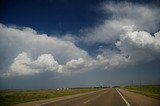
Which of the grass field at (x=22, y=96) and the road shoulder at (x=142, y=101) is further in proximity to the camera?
the grass field at (x=22, y=96)

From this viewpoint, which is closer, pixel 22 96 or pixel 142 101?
pixel 142 101

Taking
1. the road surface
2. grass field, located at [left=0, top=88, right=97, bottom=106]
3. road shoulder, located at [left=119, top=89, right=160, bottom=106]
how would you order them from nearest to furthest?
road shoulder, located at [left=119, top=89, right=160, bottom=106], the road surface, grass field, located at [left=0, top=88, right=97, bottom=106]

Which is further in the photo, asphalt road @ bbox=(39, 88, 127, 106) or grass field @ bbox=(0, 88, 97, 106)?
grass field @ bbox=(0, 88, 97, 106)

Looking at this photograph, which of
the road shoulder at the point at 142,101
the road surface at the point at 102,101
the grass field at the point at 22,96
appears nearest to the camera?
the road shoulder at the point at 142,101

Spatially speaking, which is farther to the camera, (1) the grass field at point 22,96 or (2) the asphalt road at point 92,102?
(1) the grass field at point 22,96

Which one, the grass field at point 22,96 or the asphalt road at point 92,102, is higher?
the grass field at point 22,96

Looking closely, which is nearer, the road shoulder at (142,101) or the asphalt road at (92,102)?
the road shoulder at (142,101)

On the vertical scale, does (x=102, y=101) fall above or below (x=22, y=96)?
below

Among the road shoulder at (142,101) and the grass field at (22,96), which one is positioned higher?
the grass field at (22,96)

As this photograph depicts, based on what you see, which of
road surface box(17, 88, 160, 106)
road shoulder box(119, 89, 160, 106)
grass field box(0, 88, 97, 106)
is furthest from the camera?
grass field box(0, 88, 97, 106)

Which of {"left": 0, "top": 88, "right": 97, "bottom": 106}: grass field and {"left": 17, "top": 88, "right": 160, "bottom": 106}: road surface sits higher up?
{"left": 0, "top": 88, "right": 97, "bottom": 106}: grass field

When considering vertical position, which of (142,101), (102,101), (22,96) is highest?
(22,96)

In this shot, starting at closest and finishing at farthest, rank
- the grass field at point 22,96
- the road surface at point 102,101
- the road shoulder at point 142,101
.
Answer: the road shoulder at point 142,101 < the road surface at point 102,101 < the grass field at point 22,96

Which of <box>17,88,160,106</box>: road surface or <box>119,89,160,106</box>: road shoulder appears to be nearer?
<box>119,89,160,106</box>: road shoulder
